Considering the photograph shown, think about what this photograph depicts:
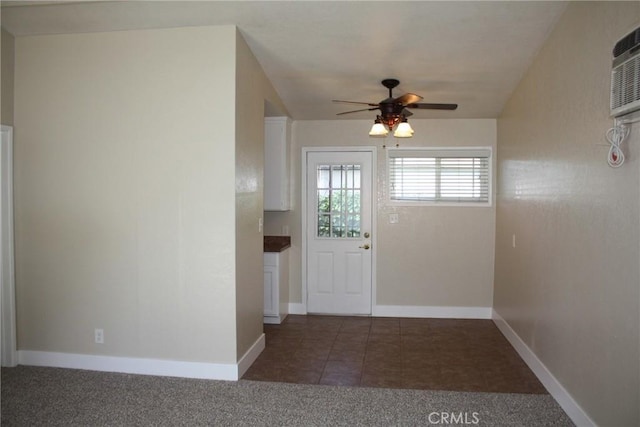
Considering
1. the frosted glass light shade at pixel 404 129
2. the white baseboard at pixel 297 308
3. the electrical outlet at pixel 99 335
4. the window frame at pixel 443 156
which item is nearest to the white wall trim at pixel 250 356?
the electrical outlet at pixel 99 335

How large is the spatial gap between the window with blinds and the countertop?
136cm

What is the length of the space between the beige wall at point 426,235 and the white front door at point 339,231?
14cm

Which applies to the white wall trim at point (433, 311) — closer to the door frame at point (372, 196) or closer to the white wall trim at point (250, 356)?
the door frame at point (372, 196)

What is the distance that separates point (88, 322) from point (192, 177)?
143cm

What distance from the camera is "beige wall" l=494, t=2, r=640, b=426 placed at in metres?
2.28

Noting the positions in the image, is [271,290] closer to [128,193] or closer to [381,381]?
[381,381]

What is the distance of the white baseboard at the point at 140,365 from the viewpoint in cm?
346

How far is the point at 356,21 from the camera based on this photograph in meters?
3.34

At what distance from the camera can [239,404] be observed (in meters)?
3.07

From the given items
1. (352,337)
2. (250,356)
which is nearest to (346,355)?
(352,337)

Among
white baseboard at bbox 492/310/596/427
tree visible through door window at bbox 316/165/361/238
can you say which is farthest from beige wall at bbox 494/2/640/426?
tree visible through door window at bbox 316/165/361/238

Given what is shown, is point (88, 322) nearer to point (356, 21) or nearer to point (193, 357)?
point (193, 357)

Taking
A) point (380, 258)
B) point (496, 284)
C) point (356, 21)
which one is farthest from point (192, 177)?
point (496, 284)

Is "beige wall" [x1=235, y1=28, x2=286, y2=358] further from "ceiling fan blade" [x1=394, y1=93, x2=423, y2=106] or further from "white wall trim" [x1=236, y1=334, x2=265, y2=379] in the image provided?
"ceiling fan blade" [x1=394, y1=93, x2=423, y2=106]
